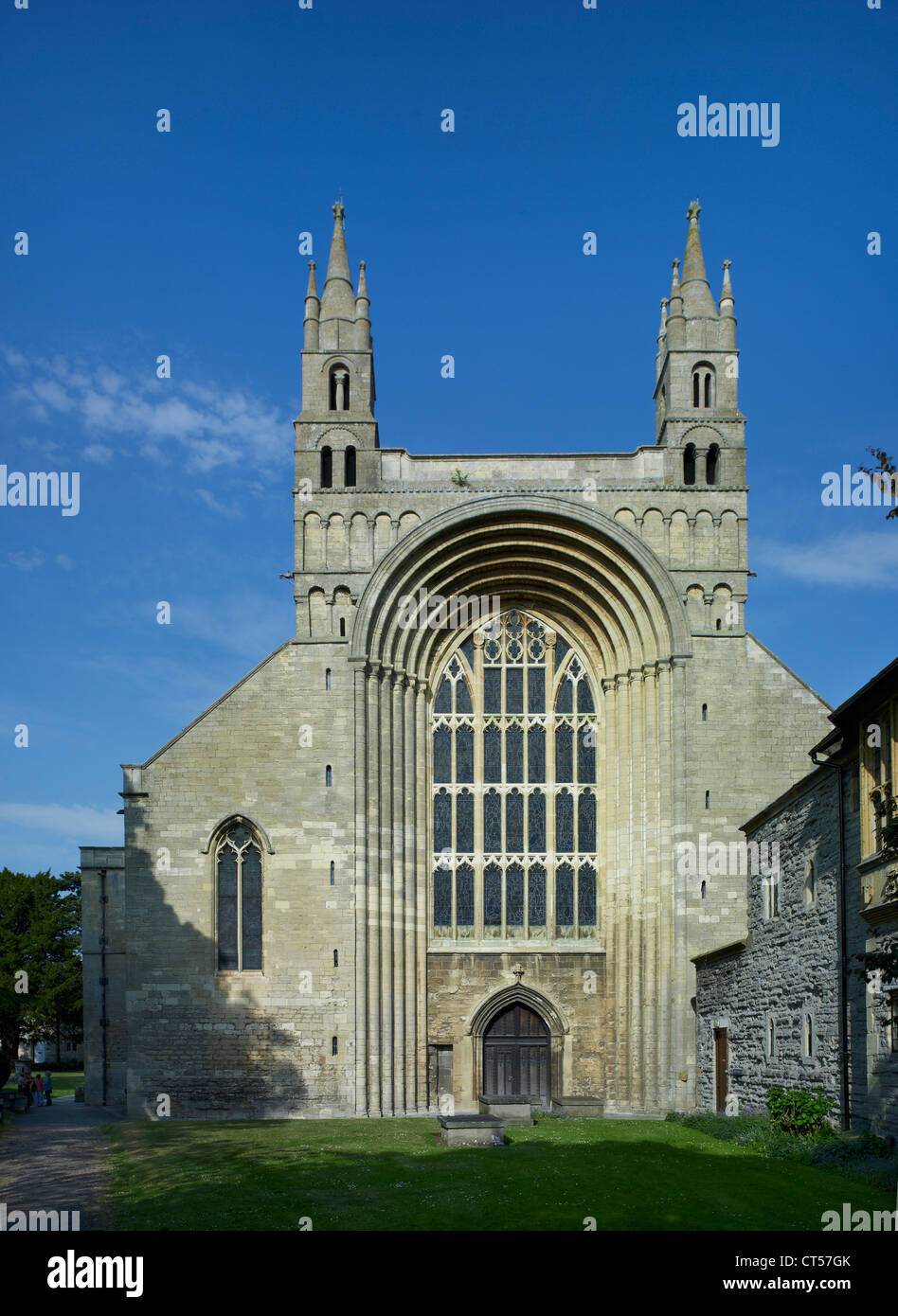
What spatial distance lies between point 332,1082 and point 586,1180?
12386 mm

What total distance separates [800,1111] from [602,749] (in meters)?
12.4

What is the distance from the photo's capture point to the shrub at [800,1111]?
62.8ft

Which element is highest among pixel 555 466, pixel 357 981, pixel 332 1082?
pixel 555 466

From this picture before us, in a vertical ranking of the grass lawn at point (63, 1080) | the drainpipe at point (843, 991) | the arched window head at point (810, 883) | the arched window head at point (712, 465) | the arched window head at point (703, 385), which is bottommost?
the grass lawn at point (63, 1080)

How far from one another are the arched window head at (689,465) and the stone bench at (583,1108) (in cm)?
1481

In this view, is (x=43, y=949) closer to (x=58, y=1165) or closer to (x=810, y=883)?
(x=58, y=1165)

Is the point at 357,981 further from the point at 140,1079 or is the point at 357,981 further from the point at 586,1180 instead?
the point at 586,1180

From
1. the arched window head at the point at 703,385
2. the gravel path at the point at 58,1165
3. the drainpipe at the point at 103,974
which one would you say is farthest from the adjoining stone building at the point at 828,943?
the drainpipe at the point at 103,974

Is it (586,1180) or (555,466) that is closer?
(586,1180)

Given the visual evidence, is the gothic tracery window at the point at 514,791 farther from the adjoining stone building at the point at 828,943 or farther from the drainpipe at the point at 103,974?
the drainpipe at the point at 103,974

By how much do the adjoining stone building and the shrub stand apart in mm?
217
